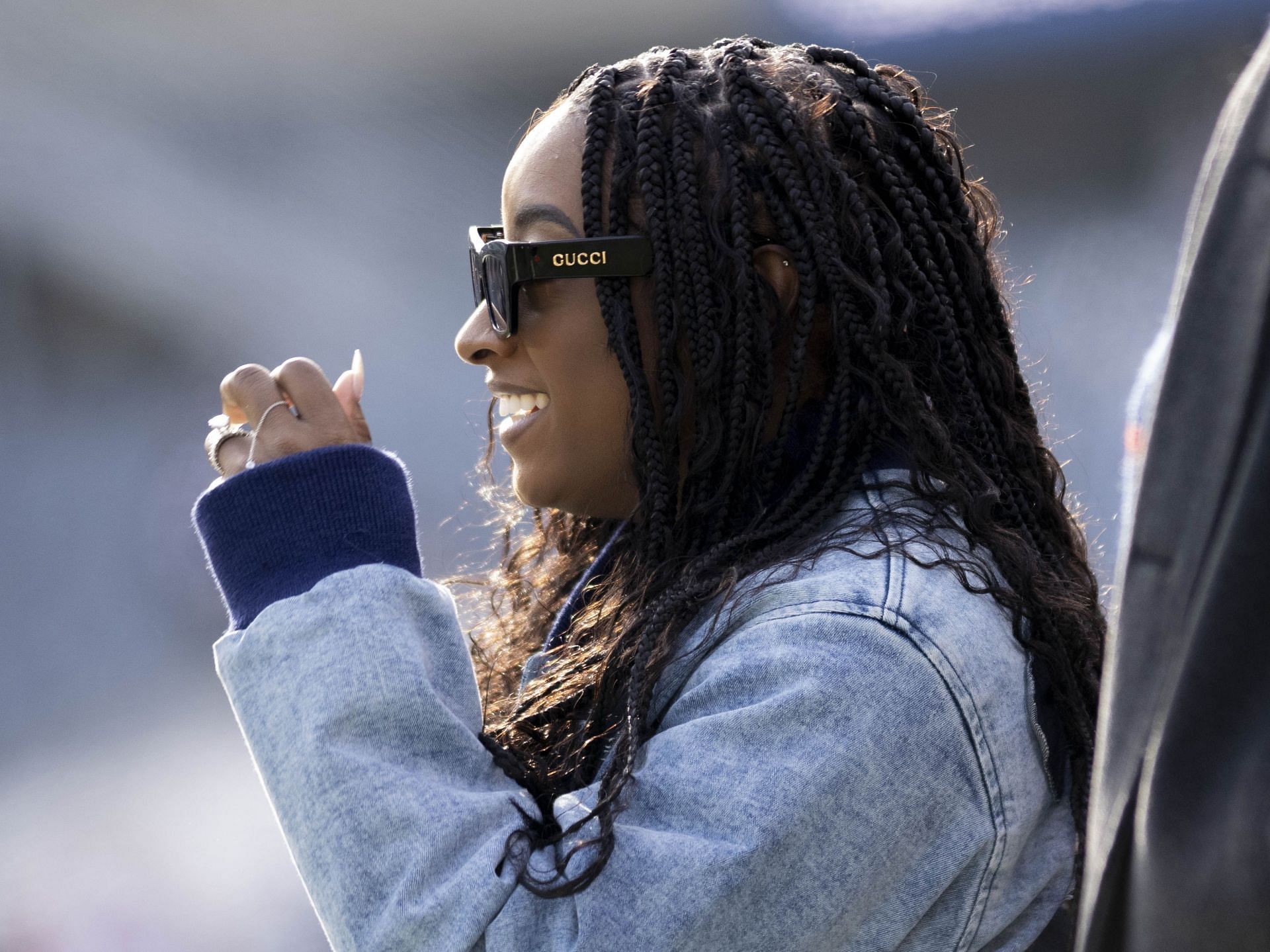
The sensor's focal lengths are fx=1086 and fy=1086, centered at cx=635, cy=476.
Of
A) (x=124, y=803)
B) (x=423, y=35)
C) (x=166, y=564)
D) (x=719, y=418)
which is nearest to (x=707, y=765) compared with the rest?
(x=719, y=418)

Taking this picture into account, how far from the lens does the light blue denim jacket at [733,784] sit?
0.82 m

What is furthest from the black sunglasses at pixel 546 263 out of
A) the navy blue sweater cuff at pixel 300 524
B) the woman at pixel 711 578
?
the navy blue sweater cuff at pixel 300 524

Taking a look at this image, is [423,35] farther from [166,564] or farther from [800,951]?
[800,951]

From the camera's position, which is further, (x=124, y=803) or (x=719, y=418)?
(x=124, y=803)

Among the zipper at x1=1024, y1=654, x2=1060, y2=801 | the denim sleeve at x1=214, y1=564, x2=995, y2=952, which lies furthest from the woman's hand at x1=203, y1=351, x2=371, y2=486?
the zipper at x1=1024, y1=654, x2=1060, y2=801

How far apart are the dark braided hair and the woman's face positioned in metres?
0.03

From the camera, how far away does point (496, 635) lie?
155 cm

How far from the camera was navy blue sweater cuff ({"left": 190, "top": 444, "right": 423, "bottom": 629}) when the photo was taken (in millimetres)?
1049

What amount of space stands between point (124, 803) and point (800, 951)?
273 cm

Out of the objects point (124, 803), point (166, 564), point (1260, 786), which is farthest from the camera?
point (166, 564)

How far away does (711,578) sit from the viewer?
1038 millimetres

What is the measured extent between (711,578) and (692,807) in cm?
26

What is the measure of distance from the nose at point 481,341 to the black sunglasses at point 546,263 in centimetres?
1

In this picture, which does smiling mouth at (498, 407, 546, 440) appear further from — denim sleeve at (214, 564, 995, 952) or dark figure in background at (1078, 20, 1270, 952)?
dark figure in background at (1078, 20, 1270, 952)
